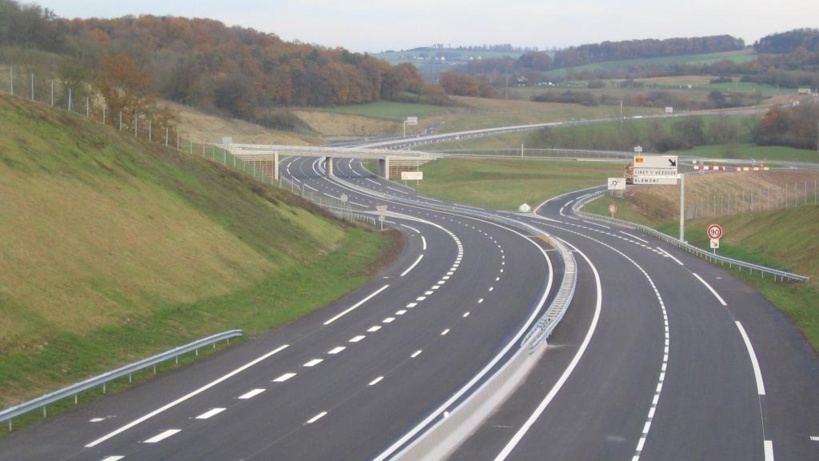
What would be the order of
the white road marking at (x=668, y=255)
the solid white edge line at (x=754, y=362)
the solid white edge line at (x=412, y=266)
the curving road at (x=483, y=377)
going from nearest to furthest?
the curving road at (x=483, y=377)
the solid white edge line at (x=754, y=362)
the solid white edge line at (x=412, y=266)
the white road marking at (x=668, y=255)

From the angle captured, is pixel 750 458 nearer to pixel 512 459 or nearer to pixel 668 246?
pixel 512 459

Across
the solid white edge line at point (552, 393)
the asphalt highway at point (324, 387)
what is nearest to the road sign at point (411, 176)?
the asphalt highway at point (324, 387)

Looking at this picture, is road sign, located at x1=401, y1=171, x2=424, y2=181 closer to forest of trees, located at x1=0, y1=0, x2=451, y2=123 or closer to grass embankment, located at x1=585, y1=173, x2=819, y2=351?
grass embankment, located at x1=585, y1=173, x2=819, y2=351

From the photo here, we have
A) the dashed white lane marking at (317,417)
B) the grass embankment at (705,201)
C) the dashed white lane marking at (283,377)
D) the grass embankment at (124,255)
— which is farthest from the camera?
the grass embankment at (705,201)

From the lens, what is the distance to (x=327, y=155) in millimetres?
112188

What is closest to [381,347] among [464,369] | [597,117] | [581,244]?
[464,369]

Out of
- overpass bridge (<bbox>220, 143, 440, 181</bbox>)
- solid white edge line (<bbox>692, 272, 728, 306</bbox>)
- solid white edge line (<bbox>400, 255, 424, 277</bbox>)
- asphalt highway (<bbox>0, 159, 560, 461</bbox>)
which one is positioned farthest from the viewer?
overpass bridge (<bbox>220, 143, 440, 181</bbox>)

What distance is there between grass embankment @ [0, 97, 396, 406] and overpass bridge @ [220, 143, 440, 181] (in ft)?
154

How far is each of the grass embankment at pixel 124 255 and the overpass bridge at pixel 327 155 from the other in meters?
46.8

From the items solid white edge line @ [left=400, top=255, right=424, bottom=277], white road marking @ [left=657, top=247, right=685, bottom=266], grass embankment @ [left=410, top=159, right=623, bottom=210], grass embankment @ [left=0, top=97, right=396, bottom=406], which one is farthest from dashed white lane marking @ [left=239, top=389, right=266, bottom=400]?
grass embankment @ [left=410, top=159, right=623, bottom=210]

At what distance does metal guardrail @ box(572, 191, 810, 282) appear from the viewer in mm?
43969

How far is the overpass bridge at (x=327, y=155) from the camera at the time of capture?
103 metres

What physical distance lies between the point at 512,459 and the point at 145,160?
33.3 m

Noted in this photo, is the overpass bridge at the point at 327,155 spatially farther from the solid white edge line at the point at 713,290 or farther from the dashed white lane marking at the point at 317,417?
the dashed white lane marking at the point at 317,417
